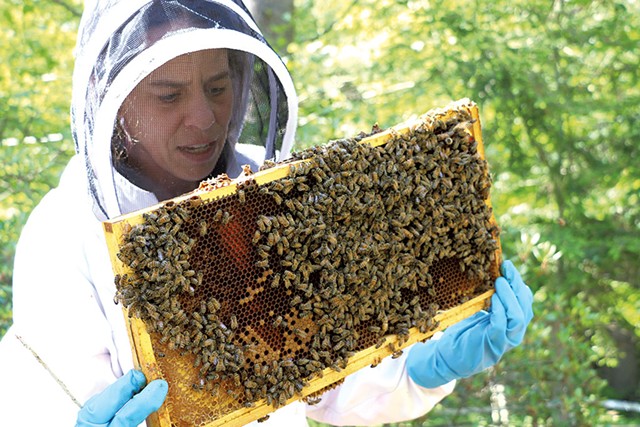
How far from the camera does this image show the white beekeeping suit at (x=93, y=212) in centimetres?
290

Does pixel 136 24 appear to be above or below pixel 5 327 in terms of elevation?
A: above

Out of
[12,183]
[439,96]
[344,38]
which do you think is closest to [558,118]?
[439,96]

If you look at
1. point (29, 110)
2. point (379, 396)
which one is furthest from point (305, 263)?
point (29, 110)

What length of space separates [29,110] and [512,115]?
503cm

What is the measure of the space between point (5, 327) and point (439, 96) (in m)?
4.85

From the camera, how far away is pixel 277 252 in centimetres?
282

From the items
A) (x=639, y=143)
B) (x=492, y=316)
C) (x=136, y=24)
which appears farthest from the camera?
(x=639, y=143)

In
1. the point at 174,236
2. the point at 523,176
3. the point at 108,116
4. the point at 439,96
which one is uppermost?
the point at 108,116

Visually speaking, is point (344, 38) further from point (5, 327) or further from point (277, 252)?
point (277, 252)

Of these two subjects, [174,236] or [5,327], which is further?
[5,327]

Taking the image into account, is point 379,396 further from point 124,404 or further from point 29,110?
point 29,110

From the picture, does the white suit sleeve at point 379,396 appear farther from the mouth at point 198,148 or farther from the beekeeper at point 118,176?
the mouth at point 198,148

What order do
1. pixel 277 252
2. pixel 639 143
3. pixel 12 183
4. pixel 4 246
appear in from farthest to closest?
pixel 639 143, pixel 12 183, pixel 4 246, pixel 277 252

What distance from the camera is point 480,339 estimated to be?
3445 millimetres
